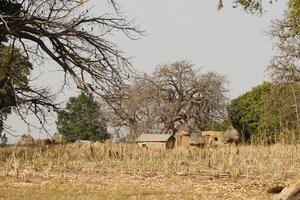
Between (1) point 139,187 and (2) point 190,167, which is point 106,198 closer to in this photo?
(1) point 139,187

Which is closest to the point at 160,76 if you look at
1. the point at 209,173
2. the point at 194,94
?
the point at 194,94

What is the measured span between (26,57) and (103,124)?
32881 millimetres

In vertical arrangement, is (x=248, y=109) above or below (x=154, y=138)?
above

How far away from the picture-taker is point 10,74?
20078mm

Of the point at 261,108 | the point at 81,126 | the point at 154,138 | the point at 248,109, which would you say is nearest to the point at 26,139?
the point at 154,138

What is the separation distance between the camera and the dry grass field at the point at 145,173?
9.28m

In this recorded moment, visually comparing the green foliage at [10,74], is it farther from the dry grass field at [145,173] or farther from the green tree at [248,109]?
the green tree at [248,109]

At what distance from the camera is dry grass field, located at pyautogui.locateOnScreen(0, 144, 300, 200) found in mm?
9278

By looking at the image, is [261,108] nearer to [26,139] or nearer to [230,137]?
[230,137]

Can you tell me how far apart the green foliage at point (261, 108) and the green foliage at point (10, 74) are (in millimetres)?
16932

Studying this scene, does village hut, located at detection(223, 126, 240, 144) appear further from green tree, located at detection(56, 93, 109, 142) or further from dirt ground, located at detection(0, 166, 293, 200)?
green tree, located at detection(56, 93, 109, 142)

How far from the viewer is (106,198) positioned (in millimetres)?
8406

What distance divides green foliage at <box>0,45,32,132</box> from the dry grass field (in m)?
2.60

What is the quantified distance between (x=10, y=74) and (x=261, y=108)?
28913mm
